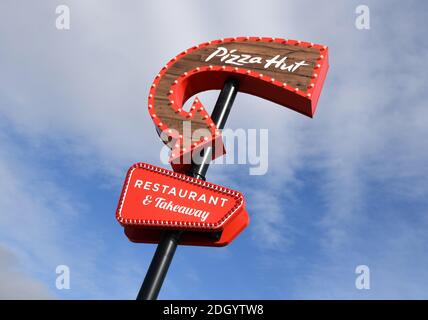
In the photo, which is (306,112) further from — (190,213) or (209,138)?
(190,213)

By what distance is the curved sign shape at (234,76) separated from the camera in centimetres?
1002

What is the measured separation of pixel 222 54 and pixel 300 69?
Answer: 5.57ft

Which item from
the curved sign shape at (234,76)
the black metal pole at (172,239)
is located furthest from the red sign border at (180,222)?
the curved sign shape at (234,76)

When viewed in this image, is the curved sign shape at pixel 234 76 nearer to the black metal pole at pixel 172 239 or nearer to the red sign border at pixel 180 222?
the black metal pole at pixel 172 239

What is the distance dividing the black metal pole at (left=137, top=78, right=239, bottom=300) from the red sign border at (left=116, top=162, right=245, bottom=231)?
0.30 meters

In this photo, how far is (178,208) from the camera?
9133mm

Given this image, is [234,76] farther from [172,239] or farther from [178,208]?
[172,239]

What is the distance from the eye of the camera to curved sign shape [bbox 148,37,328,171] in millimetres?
10016

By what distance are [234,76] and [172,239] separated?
376 centimetres

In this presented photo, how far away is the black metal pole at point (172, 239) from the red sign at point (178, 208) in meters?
0.29

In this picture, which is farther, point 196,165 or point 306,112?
point 306,112

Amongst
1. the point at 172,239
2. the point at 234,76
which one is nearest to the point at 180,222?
the point at 172,239

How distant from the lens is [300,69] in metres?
10.6
